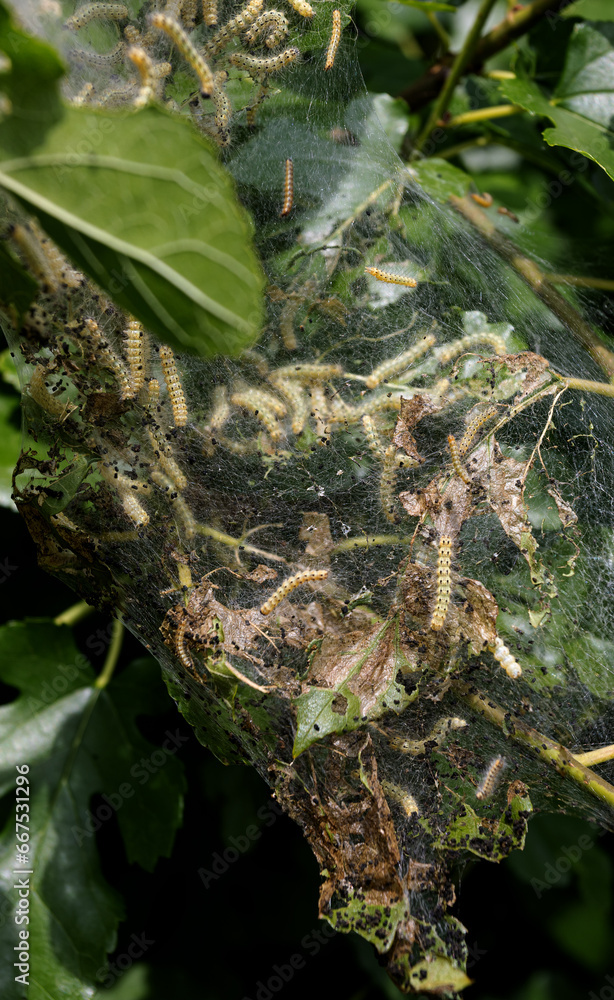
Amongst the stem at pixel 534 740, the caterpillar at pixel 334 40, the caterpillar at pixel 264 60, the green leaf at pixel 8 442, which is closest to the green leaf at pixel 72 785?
the green leaf at pixel 8 442

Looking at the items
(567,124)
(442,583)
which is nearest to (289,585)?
(442,583)

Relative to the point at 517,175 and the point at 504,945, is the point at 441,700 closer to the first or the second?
the point at 504,945

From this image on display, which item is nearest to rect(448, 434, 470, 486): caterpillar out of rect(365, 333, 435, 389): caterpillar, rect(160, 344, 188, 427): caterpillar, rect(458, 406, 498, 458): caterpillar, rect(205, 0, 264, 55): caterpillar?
rect(458, 406, 498, 458): caterpillar

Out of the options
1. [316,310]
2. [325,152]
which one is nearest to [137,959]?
[316,310]

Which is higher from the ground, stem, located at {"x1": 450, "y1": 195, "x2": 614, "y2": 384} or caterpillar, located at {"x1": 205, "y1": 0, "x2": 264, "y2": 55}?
caterpillar, located at {"x1": 205, "y1": 0, "x2": 264, "y2": 55}

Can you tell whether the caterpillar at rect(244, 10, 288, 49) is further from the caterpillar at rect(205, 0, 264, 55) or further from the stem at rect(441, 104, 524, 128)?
the stem at rect(441, 104, 524, 128)
